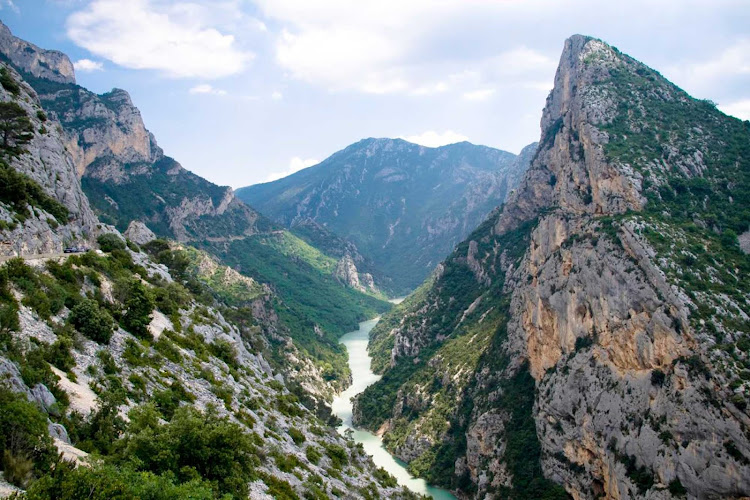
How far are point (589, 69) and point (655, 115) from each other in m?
19.2

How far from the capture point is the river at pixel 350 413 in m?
70.3

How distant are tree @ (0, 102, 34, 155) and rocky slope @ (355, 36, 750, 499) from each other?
182 ft

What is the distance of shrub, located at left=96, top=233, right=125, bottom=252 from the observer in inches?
1534

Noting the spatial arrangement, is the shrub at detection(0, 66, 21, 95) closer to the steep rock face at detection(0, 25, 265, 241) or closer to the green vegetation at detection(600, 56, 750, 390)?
the green vegetation at detection(600, 56, 750, 390)

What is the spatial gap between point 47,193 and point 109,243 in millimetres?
5693

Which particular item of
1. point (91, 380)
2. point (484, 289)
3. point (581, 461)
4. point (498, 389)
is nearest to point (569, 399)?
point (581, 461)

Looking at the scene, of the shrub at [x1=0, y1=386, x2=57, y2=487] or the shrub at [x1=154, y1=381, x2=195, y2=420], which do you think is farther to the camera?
the shrub at [x1=154, y1=381, x2=195, y2=420]

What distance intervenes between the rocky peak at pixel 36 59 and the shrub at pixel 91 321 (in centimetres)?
14175

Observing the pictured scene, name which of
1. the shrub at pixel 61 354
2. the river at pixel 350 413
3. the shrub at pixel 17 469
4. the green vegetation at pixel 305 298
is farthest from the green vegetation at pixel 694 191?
the green vegetation at pixel 305 298

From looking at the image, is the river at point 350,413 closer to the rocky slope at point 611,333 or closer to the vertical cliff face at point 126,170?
the rocky slope at point 611,333

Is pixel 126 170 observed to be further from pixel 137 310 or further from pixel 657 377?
pixel 657 377

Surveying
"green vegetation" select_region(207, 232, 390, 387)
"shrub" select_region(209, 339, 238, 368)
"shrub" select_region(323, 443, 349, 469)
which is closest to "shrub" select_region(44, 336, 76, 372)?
"shrub" select_region(209, 339, 238, 368)

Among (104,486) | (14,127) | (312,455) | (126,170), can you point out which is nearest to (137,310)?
(312,455)

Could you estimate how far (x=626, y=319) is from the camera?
153 ft
